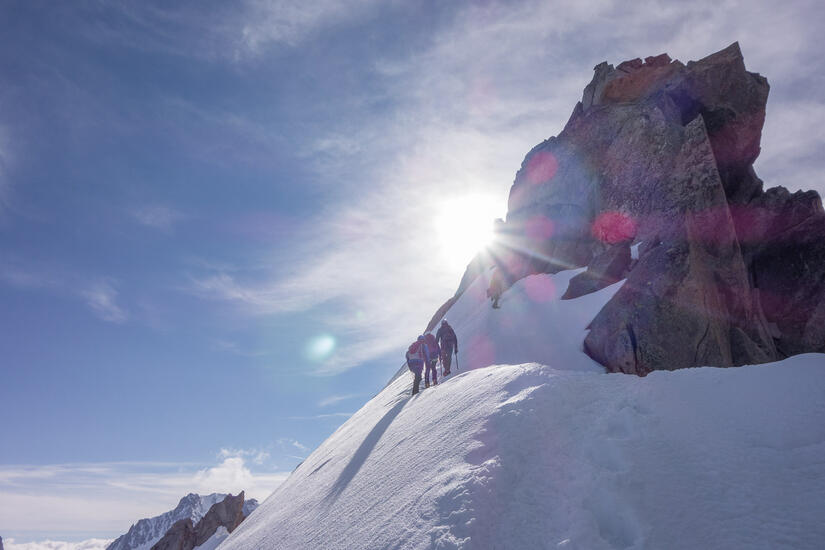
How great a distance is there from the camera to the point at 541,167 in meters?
48.2

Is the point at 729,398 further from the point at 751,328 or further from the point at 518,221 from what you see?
the point at 518,221

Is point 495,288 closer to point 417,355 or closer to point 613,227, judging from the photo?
point 613,227

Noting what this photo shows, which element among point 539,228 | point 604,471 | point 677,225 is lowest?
point 604,471

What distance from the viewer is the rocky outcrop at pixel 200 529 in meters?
62.0

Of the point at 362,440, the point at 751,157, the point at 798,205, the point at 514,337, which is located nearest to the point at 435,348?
the point at 514,337

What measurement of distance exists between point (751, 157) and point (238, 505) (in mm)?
78520

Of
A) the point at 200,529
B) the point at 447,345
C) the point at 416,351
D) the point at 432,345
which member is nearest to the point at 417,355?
the point at 416,351

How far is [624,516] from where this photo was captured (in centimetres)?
579

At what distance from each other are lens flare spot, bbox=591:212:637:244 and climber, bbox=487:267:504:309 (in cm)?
891

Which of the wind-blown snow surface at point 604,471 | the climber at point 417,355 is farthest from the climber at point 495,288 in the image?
the wind-blown snow surface at point 604,471

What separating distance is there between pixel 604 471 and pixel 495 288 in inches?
1189

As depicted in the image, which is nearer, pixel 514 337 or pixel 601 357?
pixel 601 357


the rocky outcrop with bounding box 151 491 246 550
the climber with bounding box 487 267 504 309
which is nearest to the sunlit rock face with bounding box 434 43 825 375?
the climber with bounding box 487 267 504 309

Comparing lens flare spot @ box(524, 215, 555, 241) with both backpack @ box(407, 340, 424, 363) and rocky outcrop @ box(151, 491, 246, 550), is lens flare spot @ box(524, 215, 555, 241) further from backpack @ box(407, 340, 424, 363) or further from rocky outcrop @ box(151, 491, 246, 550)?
rocky outcrop @ box(151, 491, 246, 550)
